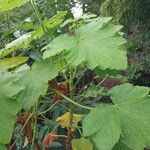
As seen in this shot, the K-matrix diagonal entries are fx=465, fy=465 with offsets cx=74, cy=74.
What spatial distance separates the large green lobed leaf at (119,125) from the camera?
48.2 inches

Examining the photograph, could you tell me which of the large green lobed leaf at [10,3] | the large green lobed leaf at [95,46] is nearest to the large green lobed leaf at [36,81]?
the large green lobed leaf at [95,46]

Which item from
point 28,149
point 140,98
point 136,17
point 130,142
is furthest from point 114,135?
point 136,17

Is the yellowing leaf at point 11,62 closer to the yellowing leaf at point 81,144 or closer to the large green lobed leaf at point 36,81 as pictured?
the large green lobed leaf at point 36,81

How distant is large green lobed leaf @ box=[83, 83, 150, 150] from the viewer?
4.01ft

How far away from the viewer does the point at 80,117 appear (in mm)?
Answer: 1542

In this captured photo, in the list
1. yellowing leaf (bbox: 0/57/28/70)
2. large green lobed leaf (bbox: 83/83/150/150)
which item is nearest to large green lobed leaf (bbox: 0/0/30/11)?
yellowing leaf (bbox: 0/57/28/70)

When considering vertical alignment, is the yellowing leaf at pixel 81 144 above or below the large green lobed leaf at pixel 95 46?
below

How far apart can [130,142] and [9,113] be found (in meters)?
0.33

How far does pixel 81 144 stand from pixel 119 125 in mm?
237

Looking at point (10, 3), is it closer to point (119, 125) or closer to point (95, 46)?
point (95, 46)

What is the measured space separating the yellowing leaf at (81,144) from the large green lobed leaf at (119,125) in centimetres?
17

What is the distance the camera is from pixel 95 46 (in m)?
1.22

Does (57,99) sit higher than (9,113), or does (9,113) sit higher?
(9,113)

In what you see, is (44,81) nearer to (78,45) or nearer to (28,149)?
(78,45)
